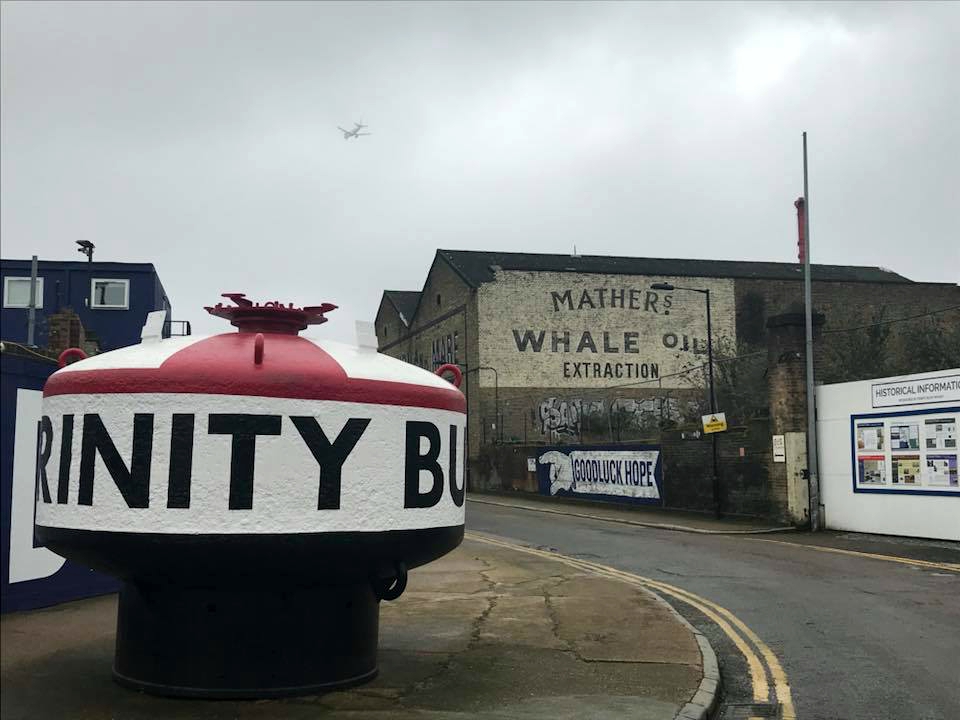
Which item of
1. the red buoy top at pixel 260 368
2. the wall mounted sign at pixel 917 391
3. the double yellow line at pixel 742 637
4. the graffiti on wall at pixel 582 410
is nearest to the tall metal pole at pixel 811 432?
the wall mounted sign at pixel 917 391

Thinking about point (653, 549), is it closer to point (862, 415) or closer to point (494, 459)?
point (862, 415)

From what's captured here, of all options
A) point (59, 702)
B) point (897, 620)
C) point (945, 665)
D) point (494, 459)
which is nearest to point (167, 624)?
point (59, 702)

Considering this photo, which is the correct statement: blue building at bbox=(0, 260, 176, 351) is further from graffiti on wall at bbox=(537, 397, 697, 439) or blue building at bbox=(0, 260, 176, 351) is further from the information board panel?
graffiti on wall at bbox=(537, 397, 697, 439)

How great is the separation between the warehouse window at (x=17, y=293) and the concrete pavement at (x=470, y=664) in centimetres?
2543

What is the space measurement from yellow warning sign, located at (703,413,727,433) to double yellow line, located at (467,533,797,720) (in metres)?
10.7

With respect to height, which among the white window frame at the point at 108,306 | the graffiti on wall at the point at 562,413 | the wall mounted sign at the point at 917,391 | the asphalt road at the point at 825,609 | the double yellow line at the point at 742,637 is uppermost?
the white window frame at the point at 108,306

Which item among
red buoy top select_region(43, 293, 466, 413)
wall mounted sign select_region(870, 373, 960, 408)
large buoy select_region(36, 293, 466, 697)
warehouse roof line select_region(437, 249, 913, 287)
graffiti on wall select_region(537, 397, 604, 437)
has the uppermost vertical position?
warehouse roof line select_region(437, 249, 913, 287)

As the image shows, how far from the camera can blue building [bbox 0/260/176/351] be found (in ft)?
107

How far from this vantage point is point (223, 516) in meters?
6.66

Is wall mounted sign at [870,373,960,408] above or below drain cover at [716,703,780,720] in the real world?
above

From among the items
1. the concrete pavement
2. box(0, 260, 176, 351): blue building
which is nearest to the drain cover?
the concrete pavement

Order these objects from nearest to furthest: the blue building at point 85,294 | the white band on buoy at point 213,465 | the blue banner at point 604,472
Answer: the white band on buoy at point 213,465, the blue banner at point 604,472, the blue building at point 85,294

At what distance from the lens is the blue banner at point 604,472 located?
31609mm

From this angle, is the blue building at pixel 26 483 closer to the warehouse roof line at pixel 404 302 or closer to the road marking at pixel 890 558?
the road marking at pixel 890 558
